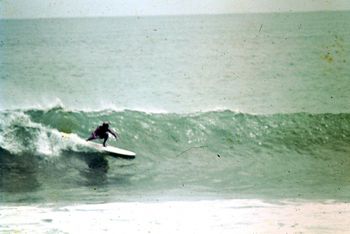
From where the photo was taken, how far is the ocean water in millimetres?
3416

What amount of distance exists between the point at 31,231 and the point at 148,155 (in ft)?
2.43

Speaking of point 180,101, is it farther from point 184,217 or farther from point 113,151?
point 184,217

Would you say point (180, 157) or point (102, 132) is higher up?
point (102, 132)

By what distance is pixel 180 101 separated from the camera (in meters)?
3.50

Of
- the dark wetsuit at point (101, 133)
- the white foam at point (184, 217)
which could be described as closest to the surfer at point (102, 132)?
the dark wetsuit at point (101, 133)

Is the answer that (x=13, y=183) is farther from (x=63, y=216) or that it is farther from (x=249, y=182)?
(x=249, y=182)

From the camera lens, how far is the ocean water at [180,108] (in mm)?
3416

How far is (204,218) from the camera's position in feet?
10.9

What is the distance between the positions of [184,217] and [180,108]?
59 centimetres

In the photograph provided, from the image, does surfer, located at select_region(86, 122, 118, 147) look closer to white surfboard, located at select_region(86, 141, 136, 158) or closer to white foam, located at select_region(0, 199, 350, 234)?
white surfboard, located at select_region(86, 141, 136, 158)

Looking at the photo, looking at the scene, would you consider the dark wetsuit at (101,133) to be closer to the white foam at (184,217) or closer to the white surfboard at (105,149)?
the white surfboard at (105,149)

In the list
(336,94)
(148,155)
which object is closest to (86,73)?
(148,155)

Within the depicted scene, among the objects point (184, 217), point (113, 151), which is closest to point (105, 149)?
point (113, 151)

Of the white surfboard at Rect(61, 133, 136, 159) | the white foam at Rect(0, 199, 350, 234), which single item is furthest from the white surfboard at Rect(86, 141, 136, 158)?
the white foam at Rect(0, 199, 350, 234)
